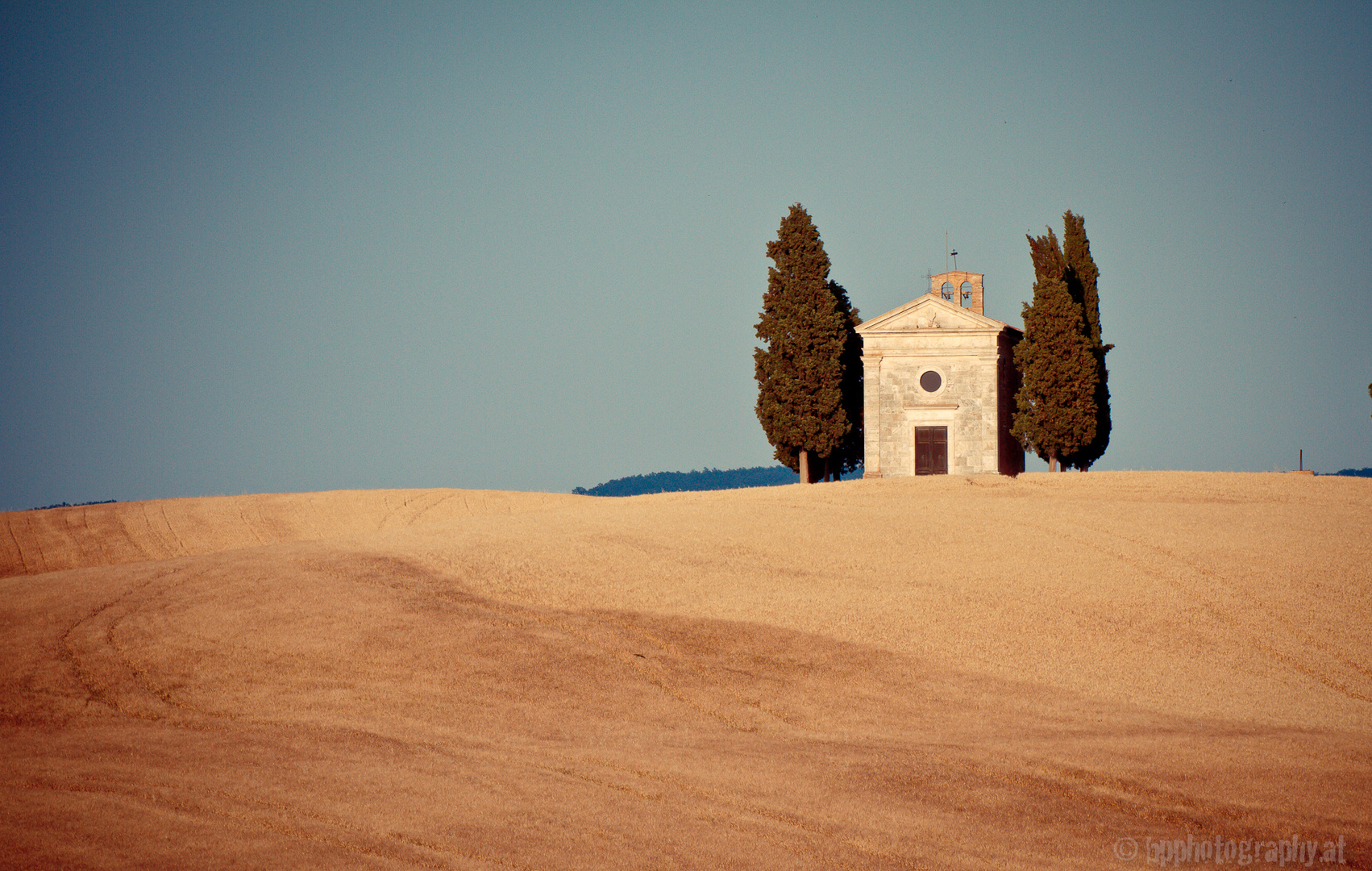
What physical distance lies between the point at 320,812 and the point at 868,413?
35.0 meters

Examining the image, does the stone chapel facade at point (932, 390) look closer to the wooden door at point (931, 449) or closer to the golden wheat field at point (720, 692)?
the wooden door at point (931, 449)

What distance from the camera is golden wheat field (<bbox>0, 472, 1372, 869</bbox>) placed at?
8.99 m

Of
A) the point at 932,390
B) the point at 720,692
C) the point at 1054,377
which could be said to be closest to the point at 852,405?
the point at 932,390

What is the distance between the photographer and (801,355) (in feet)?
135

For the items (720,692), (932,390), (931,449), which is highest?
(932,390)

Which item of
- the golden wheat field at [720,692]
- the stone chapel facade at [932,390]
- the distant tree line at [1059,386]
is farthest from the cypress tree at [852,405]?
the golden wheat field at [720,692]

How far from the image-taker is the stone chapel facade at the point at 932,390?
41.7 m

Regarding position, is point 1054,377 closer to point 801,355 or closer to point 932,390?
point 932,390

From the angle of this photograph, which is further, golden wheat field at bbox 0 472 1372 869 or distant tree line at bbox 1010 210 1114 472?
distant tree line at bbox 1010 210 1114 472

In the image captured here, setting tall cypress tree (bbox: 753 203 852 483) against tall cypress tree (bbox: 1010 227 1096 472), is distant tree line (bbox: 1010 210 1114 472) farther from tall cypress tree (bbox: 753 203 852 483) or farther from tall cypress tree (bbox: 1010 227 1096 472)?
tall cypress tree (bbox: 753 203 852 483)

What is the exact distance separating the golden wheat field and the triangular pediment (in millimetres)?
17369

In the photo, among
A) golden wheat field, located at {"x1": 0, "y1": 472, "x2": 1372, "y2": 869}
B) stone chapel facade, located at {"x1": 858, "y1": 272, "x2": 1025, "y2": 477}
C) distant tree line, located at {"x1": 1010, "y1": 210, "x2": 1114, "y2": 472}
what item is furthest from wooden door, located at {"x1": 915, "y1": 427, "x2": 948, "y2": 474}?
golden wheat field, located at {"x1": 0, "y1": 472, "x2": 1372, "y2": 869}

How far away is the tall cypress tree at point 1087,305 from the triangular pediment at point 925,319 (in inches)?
188

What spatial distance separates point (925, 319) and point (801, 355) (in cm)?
596
